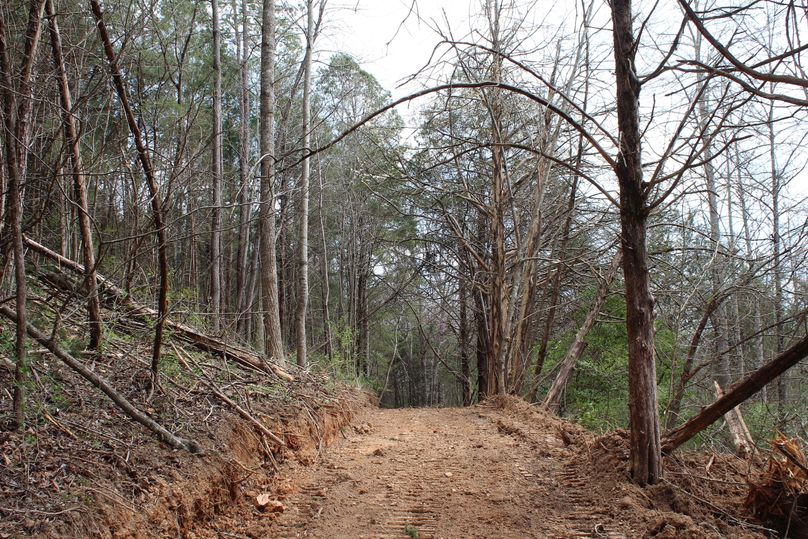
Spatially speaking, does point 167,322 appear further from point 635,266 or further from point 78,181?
point 635,266

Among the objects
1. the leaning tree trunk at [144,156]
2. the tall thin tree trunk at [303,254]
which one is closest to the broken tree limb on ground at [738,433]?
the leaning tree trunk at [144,156]

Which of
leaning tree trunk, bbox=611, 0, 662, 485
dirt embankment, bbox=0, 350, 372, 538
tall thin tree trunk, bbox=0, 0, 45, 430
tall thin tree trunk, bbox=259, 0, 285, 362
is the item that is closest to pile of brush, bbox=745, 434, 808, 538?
leaning tree trunk, bbox=611, 0, 662, 485

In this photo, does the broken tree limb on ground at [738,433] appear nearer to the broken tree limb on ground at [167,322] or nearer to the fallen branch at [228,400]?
the fallen branch at [228,400]

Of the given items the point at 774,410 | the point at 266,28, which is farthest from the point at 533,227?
the point at 266,28

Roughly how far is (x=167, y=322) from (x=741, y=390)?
4.55 m

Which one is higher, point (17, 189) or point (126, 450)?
point (17, 189)

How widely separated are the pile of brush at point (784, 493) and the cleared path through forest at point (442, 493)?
836 mm

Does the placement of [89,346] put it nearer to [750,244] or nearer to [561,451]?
[561,451]

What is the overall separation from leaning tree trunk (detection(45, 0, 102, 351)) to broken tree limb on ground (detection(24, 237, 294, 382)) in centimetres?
18

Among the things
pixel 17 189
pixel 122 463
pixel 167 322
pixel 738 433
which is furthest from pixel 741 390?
pixel 167 322

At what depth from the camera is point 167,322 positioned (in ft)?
15.2

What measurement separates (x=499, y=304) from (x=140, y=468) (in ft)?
24.5

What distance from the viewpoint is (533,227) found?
9.22 meters

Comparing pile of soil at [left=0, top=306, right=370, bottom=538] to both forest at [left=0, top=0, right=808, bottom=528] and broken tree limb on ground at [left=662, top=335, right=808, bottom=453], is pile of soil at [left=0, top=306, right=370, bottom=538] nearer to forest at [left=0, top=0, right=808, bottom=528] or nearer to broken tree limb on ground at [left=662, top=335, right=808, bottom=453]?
forest at [left=0, top=0, right=808, bottom=528]
